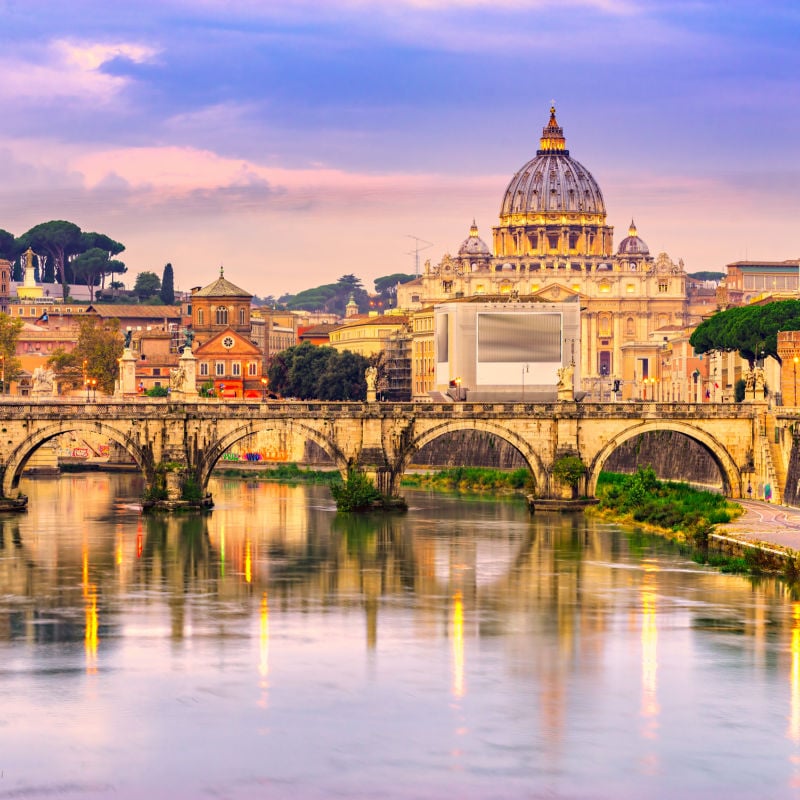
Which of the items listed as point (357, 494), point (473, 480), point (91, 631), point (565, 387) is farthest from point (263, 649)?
point (473, 480)

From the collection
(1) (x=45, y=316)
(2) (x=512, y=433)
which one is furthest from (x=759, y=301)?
(1) (x=45, y=316)

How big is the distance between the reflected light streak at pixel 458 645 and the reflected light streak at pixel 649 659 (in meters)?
4.29

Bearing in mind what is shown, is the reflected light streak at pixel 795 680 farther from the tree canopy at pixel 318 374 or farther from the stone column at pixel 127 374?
the tree canopy at pixel 318 374

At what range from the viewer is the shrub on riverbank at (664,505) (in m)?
70.6

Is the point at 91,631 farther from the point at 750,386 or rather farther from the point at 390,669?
the point at 750,386

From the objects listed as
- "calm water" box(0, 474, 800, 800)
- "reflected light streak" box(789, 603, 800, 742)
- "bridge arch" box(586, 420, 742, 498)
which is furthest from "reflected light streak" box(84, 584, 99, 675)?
"bridge arch" box(586, 420, 742, 498)

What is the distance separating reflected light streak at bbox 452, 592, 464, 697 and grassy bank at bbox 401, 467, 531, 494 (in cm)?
3666

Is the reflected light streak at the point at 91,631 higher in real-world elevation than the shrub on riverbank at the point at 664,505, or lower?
lower

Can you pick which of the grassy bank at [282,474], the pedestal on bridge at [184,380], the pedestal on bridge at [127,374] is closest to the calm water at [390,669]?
the pedestal on bridge at [184,380]

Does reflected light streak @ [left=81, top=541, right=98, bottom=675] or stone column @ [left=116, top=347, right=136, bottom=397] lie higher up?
stone column @ [left=116, top=347, right=136, bottom=397]

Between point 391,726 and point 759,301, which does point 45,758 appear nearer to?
point 391,726

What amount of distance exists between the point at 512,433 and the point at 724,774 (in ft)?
146

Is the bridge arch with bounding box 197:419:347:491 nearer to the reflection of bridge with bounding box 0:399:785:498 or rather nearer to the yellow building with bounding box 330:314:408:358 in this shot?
the reflection of bridge with bounding box 0:399:785:498

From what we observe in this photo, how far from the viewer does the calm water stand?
37719mm
